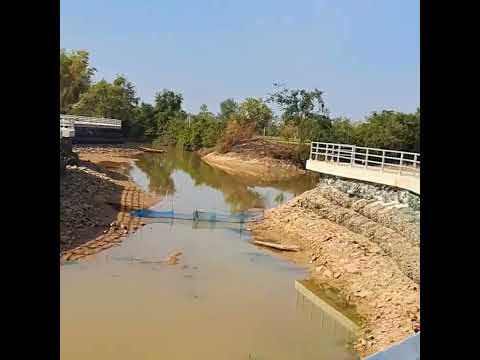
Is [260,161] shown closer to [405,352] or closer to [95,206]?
[95,206]

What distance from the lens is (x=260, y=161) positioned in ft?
54.3

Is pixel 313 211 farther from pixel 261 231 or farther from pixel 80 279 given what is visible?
pixel 80 279

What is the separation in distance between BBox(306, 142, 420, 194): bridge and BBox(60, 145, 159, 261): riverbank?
11.9ft

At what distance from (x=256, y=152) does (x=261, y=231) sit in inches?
351

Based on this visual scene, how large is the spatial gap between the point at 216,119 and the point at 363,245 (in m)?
15.5

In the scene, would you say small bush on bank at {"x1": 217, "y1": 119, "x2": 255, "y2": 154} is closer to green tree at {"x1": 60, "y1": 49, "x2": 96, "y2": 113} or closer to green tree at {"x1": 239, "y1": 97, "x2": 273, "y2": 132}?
green tree at {"x1": 239, "y1": 97, "x2": 273, "y2": 132}

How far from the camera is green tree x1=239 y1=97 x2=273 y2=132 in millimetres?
18812

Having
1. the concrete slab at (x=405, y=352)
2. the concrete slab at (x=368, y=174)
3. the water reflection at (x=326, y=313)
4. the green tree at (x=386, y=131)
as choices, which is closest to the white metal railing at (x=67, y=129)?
the concrete slab at (x=368, y=174)

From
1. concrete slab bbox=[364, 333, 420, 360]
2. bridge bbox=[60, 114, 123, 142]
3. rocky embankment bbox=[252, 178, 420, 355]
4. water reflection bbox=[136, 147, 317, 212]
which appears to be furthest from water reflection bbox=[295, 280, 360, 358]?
bridge bbox=[60, 114, 123, 142]

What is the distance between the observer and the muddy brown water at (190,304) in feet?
13.5

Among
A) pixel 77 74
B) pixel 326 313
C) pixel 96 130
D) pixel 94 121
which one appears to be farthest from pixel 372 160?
pixel 77 74

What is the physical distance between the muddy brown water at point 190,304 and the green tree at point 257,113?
35.2 feet
